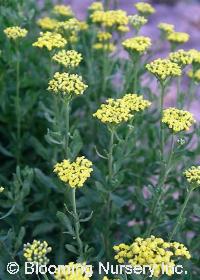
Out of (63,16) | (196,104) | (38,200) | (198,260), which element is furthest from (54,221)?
(196,104)

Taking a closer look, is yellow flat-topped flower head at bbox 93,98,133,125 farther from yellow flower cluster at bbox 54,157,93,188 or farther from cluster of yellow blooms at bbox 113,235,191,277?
cluster of yellow blooms at bbox 113,235,191,277

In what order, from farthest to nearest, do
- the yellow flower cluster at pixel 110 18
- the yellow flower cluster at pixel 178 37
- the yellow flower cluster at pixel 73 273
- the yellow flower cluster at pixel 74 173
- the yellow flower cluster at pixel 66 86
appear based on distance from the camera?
the yellow flower cluster at pixel 178 37
the yellow flower cluster at pixel 110 18
the yellow flower cluster at pixel 66 86
the yellow flower cluster at pixel 74 173
the yellow flower cluster at pixel 73 273

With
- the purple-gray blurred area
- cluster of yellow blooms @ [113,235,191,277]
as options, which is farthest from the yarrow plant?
the purple-gray blurred area

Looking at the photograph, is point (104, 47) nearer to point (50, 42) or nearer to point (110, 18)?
point (110, 18)

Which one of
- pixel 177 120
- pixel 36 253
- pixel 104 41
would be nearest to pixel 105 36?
pixel 104 41

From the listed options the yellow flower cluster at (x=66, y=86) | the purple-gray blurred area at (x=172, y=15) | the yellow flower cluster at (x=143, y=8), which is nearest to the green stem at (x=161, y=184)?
the yellow flower cluster at (x=66, y=86)

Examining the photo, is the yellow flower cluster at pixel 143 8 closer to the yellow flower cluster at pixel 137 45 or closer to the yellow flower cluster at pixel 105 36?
the yellow flower cluster at pixel 105 36
